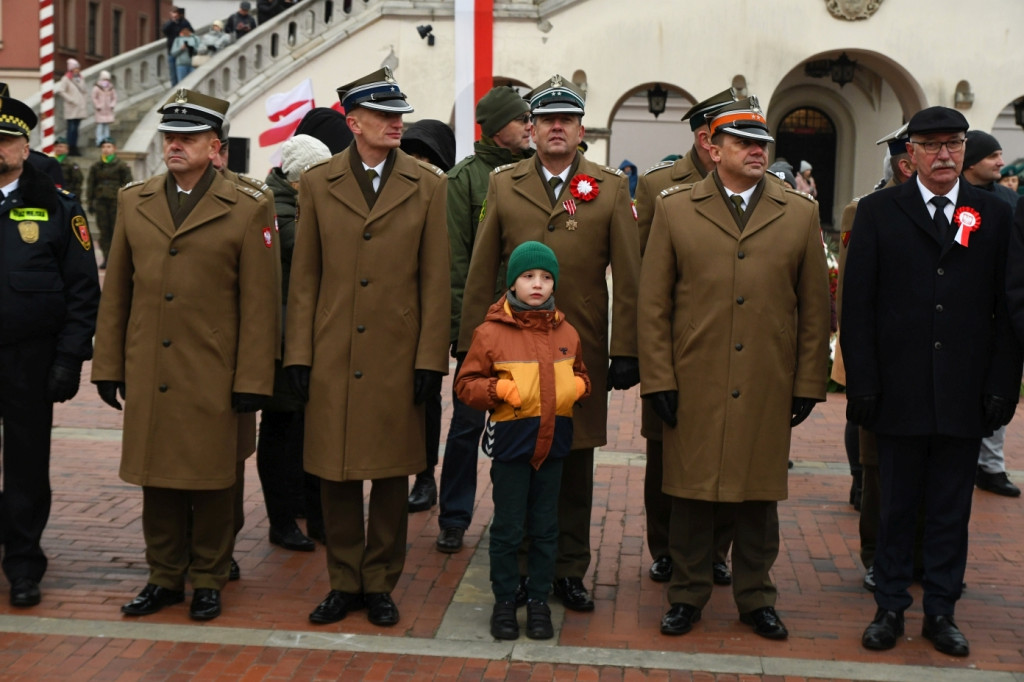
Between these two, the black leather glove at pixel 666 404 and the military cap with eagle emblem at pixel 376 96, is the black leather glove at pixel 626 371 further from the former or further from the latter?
the military cap with eagle emblem at pixel 376 96

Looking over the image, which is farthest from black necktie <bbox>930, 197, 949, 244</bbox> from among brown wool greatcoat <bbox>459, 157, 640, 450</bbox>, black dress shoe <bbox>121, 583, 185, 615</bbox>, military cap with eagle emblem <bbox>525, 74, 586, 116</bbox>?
black dress shoe <bbox>121, 583, 185, 615</bbox>

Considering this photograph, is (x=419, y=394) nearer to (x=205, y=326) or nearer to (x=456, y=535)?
(x=205, y=326)

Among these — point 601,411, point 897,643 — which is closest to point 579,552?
point 601,411

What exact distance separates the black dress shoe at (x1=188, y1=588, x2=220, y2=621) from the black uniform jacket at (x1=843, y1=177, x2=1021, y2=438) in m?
2.80

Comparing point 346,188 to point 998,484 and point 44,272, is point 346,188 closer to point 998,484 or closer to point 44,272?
point 44,272

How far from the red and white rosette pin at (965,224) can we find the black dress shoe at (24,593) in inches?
163

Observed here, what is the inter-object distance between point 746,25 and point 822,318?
1915 cm

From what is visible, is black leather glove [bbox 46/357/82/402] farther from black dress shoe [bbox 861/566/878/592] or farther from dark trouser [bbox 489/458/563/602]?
black dress shoe [bbox 861/566/878/592]

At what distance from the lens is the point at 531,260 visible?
5.50 metres

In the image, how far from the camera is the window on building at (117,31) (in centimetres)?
3928

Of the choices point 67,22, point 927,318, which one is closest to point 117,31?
point 67,22

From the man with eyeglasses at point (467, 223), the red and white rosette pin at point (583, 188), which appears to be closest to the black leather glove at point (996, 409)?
the red and white rosette pin at point (583, 188)

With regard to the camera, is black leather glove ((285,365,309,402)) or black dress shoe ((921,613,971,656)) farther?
black leather glove ((285,365,309,402))

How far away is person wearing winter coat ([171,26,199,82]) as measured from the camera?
87.1ft
